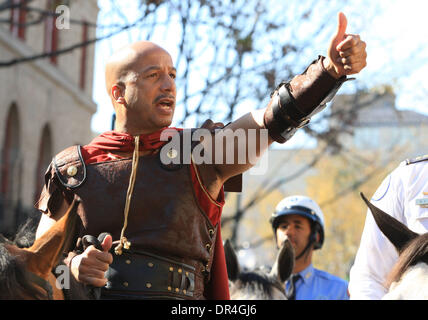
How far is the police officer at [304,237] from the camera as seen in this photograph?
7113 millimetres

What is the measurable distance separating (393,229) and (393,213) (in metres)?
0.95

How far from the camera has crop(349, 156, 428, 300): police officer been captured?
12.4 ft

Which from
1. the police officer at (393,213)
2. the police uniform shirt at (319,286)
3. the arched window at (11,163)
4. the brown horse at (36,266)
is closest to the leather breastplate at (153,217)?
the brown horse at (36,266)

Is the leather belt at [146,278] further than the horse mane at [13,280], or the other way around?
the leather belt at [146,278]

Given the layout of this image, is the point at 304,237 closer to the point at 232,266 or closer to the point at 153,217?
the point at 232,266

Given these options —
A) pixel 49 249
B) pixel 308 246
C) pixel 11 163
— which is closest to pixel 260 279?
pixel 308 246

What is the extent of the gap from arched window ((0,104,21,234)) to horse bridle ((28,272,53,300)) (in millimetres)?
15339

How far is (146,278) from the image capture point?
3252 millimetres

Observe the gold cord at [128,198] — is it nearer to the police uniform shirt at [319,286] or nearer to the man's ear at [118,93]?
the man's ear at [118,93]

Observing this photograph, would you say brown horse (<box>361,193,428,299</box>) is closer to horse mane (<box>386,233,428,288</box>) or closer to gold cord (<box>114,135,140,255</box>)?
horse mane (<box>386,233,428,288</box>)

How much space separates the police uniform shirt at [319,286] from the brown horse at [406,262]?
395 centimetres

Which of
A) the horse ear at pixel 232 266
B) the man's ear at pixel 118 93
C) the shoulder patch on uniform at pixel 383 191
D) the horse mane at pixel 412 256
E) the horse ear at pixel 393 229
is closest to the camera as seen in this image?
the horse mane at pixel 412 256
